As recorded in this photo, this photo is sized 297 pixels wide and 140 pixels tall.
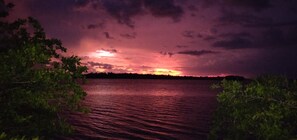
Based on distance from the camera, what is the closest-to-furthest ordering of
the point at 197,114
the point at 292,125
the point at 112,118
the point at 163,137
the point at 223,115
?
the point at 292,125
the point at 223,115
the point at 163,137
the point at 112,118
the point at 197,114

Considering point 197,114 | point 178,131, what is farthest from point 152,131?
point 197,114

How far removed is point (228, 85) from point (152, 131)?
2031 cm

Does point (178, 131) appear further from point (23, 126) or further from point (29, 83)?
point (29, 83)

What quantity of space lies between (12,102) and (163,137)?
65.0 ft

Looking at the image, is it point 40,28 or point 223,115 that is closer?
point 40,28

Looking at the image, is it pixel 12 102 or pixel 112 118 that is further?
pixel 112 118

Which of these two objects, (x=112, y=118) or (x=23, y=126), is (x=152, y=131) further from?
(x=23, y=126)

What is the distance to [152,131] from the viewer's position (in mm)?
30422

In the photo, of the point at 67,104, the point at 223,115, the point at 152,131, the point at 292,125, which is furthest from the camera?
the point at 152,131

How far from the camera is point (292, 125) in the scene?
37.2ft

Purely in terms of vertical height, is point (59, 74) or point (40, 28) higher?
point (40, 28)

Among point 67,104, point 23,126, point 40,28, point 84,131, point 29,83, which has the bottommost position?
point 84,131

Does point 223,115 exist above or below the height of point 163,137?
above

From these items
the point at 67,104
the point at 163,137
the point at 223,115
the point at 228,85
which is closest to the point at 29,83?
the point at 67,104
